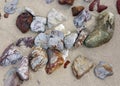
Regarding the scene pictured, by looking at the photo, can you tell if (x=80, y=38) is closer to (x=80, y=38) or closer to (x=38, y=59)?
(x=80, y=38)

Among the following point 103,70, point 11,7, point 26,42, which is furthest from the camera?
point 11,7

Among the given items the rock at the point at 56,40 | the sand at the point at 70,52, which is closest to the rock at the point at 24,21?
the sand at the point at 70,52

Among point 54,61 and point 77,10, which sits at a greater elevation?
point 77,10

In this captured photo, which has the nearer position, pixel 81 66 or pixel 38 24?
pixel 81 66

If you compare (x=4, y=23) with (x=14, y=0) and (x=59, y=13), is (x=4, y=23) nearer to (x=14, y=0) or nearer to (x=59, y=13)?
(x=14, y=0)

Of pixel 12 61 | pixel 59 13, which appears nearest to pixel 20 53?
pixel 12 61

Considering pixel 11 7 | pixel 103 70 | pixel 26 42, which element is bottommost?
pixel 103 70

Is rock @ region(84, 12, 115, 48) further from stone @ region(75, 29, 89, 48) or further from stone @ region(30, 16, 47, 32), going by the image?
stone @ region(30, 16, 47, 32)

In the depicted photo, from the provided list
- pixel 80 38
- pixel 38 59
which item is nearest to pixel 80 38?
pixel 80 38
